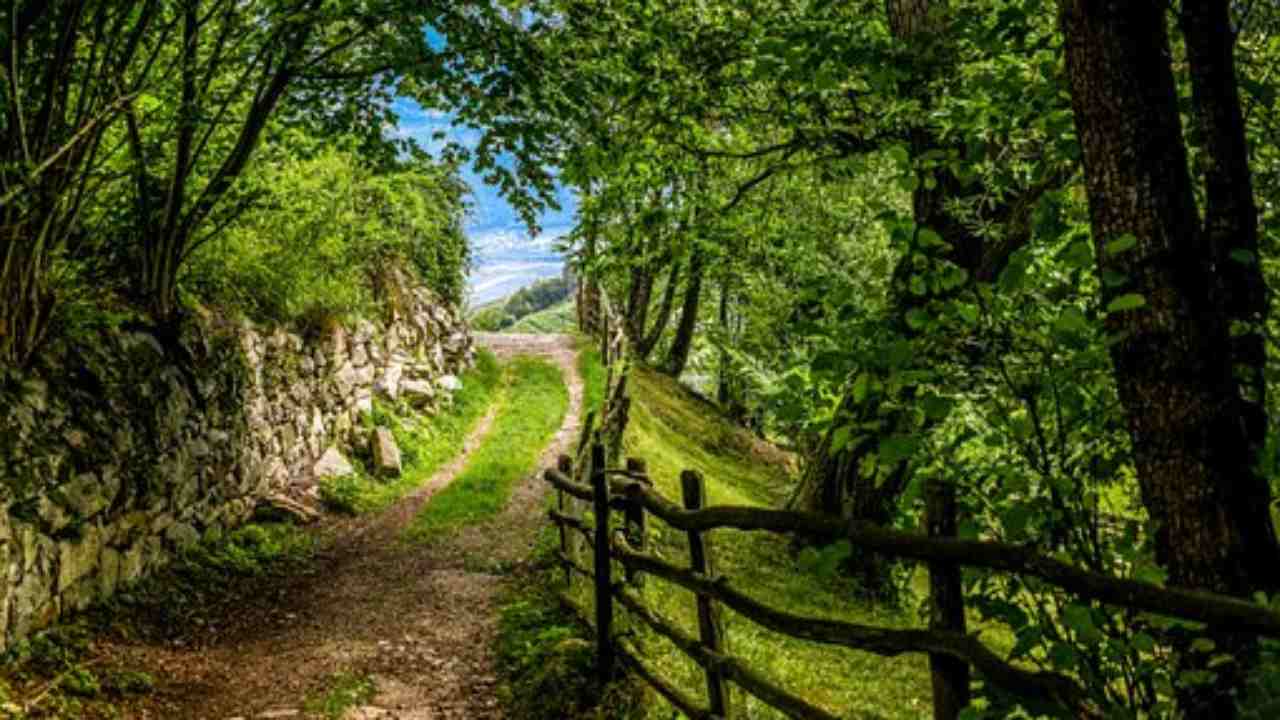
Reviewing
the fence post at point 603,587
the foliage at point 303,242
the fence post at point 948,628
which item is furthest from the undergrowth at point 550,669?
the foliage at point 303,242

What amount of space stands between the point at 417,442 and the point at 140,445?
8796 mm

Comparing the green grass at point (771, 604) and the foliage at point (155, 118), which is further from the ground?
the foliage at point (155, 118)

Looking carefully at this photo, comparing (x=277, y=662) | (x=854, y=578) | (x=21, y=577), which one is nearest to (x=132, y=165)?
(x=21, y=577)

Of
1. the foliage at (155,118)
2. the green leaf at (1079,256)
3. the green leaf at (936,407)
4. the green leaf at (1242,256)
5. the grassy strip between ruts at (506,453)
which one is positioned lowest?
the grassy strip between ruts at (506,453)

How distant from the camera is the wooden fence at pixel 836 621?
2471 mm

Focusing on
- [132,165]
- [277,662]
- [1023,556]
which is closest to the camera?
[1023,556]

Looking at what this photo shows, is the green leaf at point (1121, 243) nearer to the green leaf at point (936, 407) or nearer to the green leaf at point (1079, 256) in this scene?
the green leaf at point (1079, 256)

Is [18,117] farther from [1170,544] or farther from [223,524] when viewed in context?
[1170,544]

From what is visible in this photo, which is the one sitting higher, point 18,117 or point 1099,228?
point 18,117

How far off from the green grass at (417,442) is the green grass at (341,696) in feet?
22.3

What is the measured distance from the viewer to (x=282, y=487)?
13.6 m

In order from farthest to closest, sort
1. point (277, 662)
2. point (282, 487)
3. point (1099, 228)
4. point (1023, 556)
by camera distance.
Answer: point (282, 487)
point (277, 662)
point (1099, 228)
point (1023, 556)

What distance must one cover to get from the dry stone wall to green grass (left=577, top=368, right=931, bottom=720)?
4.32 m

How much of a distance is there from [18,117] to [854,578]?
9.86 meters
